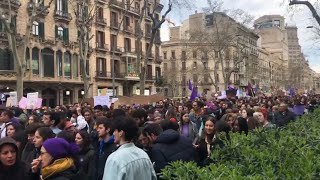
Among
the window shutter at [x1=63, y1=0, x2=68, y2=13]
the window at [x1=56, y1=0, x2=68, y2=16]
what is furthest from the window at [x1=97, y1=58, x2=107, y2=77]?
the window at [x1=56, y1=0, x2=68, y2=16]

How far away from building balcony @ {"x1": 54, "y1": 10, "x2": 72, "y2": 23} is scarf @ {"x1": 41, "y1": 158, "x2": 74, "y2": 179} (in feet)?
119

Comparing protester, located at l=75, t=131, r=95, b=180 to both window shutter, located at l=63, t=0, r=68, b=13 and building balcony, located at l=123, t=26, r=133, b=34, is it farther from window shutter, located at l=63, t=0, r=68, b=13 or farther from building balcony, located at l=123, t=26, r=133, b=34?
building balcony, located at l=123, t=26, r=133, b=34

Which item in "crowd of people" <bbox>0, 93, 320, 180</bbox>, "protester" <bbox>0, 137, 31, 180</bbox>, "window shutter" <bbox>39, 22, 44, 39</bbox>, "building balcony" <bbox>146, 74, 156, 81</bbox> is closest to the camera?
"crowd of people" <bbox>0, 93, 320, 180</bbox>

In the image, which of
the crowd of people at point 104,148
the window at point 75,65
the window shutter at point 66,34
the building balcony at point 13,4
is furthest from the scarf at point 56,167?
the window at point 75,65

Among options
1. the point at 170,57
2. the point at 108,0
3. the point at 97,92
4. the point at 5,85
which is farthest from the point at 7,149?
the point at 170,57

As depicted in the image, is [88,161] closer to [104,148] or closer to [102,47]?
[104,148]

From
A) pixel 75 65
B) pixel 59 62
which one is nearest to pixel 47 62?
pixel 59 62

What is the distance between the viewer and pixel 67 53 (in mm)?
40719

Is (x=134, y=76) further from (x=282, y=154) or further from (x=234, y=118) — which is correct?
(x=282, y=154)

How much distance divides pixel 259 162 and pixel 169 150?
1419mm

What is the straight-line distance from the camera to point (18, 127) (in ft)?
22.6

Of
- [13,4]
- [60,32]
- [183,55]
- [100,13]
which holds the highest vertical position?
[100,13]

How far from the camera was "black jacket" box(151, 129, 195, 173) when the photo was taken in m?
5.29

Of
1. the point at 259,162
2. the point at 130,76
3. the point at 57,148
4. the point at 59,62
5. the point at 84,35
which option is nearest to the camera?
the point at 57,148
